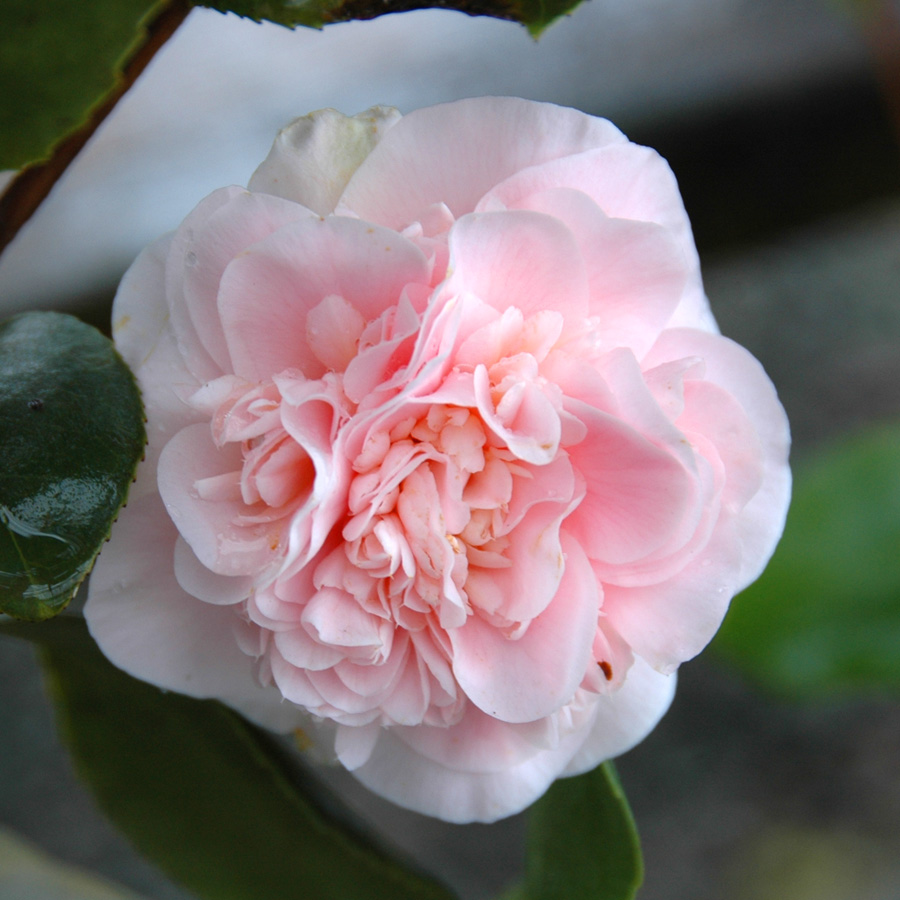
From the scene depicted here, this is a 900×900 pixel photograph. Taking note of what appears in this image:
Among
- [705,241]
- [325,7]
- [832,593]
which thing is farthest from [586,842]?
[705,241]

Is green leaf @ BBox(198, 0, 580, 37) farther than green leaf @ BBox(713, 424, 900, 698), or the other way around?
green leaf @ BBox(713, 424, 900, 698)

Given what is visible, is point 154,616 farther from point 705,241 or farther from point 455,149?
point 705,241

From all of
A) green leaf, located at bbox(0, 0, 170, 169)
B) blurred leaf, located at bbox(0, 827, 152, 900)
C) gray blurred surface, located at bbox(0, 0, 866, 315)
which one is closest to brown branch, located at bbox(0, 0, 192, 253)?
green leaf, located at bbox(0, 0, 170, 169)

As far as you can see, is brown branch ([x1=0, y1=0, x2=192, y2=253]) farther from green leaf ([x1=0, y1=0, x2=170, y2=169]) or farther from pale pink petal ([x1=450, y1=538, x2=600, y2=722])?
pale pink petal ([x1=450, y1=538, x2=600, y2=722])

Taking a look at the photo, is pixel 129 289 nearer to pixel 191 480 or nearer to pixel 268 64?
pixel 191 480

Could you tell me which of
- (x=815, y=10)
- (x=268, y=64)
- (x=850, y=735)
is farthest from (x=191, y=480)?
(x=815, y=10)

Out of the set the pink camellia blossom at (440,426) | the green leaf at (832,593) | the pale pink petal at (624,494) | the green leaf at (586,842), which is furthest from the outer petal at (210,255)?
the green leaf at (832,593)
